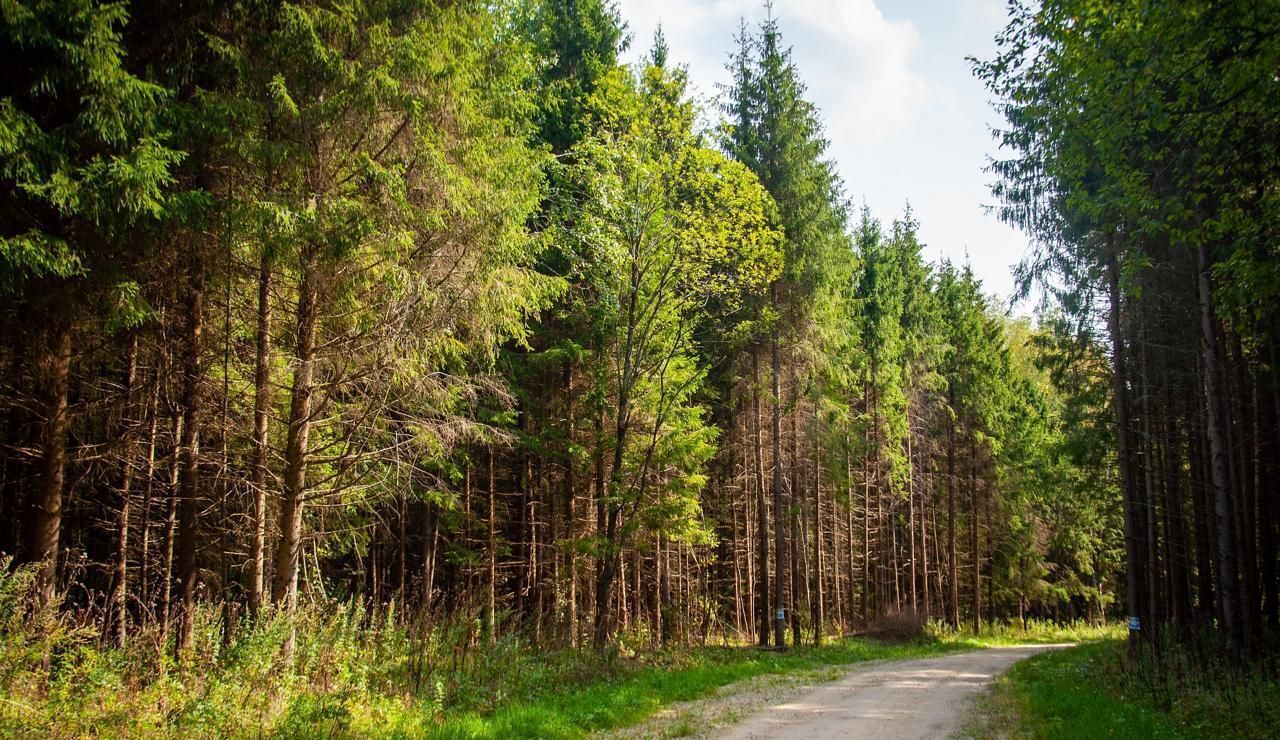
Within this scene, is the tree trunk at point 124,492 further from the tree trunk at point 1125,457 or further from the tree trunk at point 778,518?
the tree trunk at point 1125,457

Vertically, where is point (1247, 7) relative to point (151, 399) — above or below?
above

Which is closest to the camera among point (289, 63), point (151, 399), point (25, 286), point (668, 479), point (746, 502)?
point (25, 286)

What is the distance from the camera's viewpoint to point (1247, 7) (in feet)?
19.3

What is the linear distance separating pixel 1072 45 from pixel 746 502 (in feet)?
64.1

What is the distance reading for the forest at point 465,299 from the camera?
706cm

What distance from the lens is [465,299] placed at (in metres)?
9.58

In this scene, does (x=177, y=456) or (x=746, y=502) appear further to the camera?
(x=746, y=502)

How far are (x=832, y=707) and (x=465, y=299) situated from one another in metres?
7.62

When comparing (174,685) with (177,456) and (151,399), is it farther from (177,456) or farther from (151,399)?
(151,399)

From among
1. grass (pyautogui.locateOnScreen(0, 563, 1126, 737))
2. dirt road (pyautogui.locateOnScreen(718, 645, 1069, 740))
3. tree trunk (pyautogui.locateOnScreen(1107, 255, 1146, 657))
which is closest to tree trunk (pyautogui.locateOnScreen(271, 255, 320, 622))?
grass (pyautogui.locateOnScreen(0, 563, 1126, 737))

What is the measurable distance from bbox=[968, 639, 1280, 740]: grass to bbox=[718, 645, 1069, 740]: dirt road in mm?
513

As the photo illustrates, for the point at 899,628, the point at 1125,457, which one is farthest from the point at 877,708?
the point at 899,628

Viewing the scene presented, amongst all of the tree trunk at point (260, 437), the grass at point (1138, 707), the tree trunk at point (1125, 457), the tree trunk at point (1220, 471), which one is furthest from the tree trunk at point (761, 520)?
the tree trunk at point (260, 437)

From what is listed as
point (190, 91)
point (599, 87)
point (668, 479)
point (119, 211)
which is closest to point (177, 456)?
point (119, 211)
